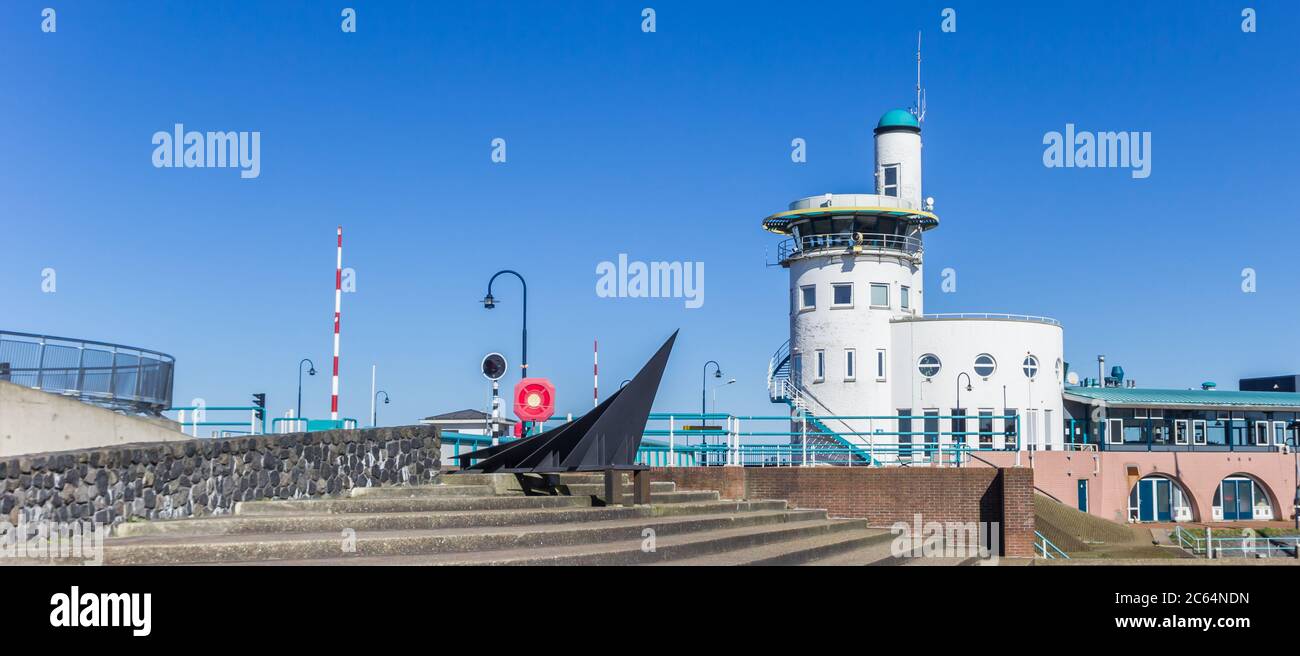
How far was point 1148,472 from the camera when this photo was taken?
52812 mm

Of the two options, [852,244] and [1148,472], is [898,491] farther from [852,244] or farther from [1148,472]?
[1148,472]

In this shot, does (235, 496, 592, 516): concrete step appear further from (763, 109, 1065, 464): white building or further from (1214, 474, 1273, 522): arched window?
(1214, 474, 1273, 522): arched window

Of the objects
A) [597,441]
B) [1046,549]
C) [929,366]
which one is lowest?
[1046,549]

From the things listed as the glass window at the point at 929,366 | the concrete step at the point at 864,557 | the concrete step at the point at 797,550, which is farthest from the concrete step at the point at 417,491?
the glass window at the point at 929,366

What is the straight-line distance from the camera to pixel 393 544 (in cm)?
1242

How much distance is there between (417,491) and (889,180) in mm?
A: 35605

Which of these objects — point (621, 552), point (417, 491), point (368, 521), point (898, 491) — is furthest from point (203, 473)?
point (898, 491)

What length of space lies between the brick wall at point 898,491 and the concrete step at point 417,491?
525cm

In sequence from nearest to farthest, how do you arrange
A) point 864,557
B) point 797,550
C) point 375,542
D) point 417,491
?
point 375,542, point 797,550, point 417,491, point 864,557

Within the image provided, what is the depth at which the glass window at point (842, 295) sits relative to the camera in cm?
4594

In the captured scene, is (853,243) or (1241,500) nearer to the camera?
(853,243)
